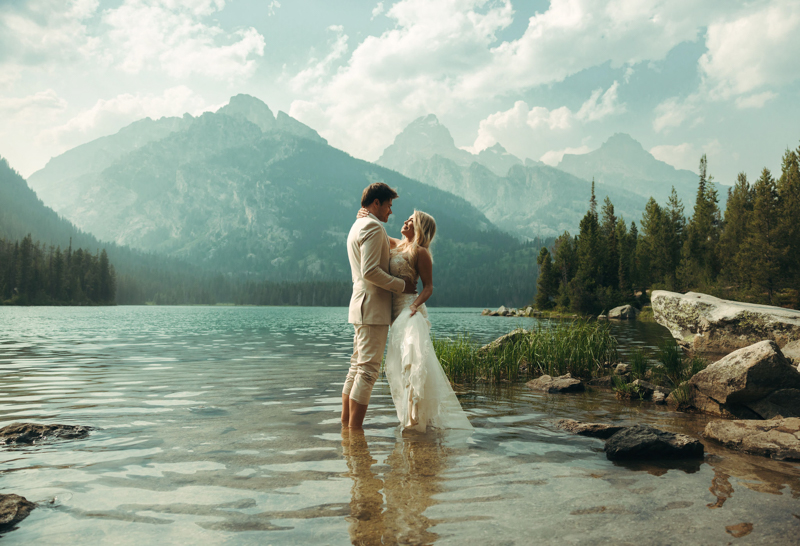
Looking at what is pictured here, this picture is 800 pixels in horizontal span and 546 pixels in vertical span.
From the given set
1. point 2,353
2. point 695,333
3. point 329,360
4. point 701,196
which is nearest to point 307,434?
point 329,360

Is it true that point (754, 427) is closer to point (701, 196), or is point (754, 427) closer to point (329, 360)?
point (329, 360)

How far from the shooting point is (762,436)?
597 centimetres

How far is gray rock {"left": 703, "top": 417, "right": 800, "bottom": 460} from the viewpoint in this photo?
5.68 meters

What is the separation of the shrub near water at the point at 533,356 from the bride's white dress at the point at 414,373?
5568 millimetres

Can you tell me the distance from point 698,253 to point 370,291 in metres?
59.8

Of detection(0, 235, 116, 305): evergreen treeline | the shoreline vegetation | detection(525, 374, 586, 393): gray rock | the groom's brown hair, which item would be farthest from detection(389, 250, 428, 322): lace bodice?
detection(0, 235, 116, 305): evergreen treeline

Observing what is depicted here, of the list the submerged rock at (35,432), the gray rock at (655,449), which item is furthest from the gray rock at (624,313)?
the submerged rock at (35,432)

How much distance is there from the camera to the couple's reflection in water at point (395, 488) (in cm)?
350

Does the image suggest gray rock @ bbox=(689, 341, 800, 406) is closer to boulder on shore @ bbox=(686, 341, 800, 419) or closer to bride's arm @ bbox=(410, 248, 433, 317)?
boulder on shore @ bbox=(686, 341, 800, 419)

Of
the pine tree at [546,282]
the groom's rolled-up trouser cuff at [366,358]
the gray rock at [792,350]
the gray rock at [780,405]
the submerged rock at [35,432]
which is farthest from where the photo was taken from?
the pine tree at [546,282]

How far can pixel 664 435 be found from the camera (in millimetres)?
5801

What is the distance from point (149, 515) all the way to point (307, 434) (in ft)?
9.97

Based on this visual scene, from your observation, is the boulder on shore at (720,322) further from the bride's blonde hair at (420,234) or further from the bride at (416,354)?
the bride's blonde hair at (420,234)

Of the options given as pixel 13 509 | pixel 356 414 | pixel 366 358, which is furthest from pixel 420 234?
pixel 13 509
